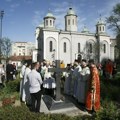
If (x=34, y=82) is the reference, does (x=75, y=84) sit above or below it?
below

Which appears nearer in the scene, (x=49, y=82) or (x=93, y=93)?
(x=93, y=93)

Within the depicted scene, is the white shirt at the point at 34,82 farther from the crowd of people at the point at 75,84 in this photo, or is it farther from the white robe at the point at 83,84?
the white robe at the point at 83,84

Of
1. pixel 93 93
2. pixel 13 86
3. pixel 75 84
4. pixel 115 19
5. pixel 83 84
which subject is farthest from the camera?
pixel 115 19

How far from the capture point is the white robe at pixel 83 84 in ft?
32.0

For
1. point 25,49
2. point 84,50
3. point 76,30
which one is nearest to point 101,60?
point 84,50

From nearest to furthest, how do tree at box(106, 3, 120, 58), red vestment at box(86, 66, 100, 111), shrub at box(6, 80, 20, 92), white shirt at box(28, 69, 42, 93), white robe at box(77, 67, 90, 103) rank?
white shirt at box(28, 69, 42, 93), red vestment at box(86, 66, 100, 111), white robe at box(77, 67, 90, 103), shrub at box(6, 80, 20, 92), tree at box(106, 3, 120, 58)

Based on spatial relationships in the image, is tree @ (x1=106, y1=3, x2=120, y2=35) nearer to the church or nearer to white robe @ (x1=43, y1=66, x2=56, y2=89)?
the church

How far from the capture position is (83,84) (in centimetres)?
1006

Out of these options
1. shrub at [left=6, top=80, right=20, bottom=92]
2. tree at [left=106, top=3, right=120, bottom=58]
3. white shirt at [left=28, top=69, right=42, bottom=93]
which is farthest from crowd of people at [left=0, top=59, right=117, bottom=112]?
tree at [left=106, top=3, right=120, bottom=58]

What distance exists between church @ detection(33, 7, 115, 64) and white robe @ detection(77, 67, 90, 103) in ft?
152

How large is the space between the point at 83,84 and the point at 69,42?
5214 centimetres

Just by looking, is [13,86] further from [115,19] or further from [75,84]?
[115,19]

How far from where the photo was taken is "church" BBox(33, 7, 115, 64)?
2315 inches

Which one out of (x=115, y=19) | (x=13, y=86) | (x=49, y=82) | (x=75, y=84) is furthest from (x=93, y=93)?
(x=115, y=19)
